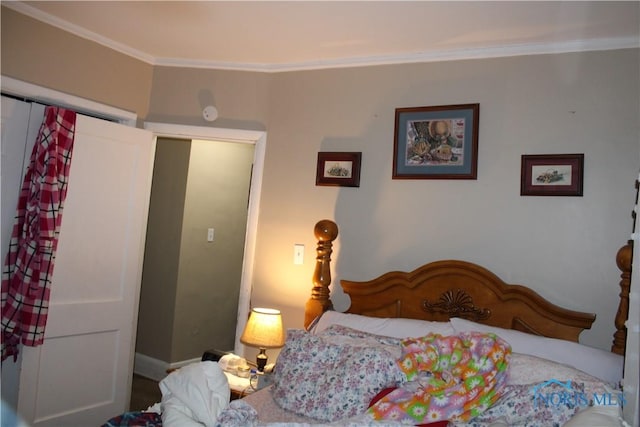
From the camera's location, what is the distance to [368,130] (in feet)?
9.93

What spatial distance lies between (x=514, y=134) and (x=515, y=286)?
79 centimetres

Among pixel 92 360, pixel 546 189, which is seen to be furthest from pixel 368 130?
pixel 92 360

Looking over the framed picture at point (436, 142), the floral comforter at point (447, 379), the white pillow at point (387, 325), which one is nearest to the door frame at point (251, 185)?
the white pillow at point (387, 325)

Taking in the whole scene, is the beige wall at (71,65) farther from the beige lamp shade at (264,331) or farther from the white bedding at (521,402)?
the white bedding at (521,402)

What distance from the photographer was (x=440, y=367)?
79.7 inches

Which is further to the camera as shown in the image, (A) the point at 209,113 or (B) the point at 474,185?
(A) the point at 209,113

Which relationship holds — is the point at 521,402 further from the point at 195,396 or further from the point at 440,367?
the point at 195,396

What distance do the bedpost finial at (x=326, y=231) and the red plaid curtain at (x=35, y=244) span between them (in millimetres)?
1413

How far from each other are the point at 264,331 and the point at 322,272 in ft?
1.47

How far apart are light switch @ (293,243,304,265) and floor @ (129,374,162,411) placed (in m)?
1.47

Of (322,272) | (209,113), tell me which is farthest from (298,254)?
(209,113)

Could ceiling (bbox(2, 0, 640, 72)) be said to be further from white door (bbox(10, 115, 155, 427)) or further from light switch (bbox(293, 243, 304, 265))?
light switch (bbox(293, 243, 304, 265))

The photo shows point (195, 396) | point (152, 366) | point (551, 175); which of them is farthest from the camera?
point (152, 366)

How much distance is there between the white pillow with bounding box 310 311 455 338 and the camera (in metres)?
2.46
